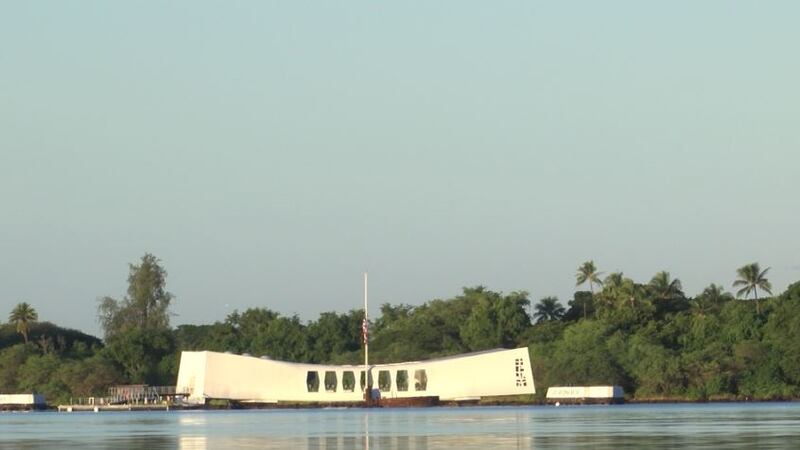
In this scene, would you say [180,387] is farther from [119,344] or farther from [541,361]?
[541,361]

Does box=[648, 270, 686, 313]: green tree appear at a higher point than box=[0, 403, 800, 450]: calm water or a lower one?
higher

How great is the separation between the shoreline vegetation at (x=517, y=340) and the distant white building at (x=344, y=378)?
8.89 ft

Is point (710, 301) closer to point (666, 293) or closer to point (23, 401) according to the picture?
point (666, 293)

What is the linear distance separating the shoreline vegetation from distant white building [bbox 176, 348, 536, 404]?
107 inches

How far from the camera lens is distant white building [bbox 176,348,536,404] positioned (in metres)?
140

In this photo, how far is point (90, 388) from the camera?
157 metres

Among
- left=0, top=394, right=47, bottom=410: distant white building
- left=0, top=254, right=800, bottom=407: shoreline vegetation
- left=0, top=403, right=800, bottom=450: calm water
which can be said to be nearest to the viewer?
left=0, top=403, right=800, bottom=450: calm water

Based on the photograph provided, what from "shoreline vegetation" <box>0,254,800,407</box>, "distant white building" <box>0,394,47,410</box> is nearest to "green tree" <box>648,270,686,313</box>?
"shoreline vegetation" <box>0,254,800,407</box>

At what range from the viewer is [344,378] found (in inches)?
5906

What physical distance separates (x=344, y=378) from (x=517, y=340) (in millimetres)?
17564

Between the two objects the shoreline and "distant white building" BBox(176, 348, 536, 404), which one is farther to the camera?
"distant white building" BBox(176, 348, 536, 404)

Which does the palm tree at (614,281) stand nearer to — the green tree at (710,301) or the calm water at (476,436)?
the green tree at (710,301)

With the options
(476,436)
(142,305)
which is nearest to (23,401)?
(142,305)

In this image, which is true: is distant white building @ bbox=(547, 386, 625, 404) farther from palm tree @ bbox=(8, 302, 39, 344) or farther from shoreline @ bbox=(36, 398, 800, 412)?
palm tree @ bbox=(8, 302, 39, 344)
